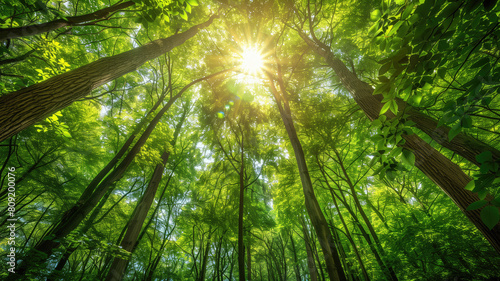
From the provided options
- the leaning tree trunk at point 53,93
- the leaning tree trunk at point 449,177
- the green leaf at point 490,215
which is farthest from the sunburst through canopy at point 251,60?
the green leaf at point 490,215

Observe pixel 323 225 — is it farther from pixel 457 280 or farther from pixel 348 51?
pixel 348 51

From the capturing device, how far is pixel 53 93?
1.84 m

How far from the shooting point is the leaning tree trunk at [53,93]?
61.1 inches

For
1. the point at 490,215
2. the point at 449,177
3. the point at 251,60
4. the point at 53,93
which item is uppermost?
the point at 251,60

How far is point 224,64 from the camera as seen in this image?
6.34 metres

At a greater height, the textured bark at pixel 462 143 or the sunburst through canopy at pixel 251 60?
the sunburst through canopy at pixel 251 60

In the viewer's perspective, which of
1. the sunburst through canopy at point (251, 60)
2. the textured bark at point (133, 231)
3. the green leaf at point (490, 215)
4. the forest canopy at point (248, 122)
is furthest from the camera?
the sunburst through canopy at point (251, 60)

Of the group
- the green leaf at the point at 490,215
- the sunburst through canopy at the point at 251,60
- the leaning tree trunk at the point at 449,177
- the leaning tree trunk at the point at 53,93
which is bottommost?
the green leaf at the point at 490,215

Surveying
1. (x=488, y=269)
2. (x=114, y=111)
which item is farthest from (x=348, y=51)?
(x=114, y=111)

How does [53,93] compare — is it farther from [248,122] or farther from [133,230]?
[248,122]

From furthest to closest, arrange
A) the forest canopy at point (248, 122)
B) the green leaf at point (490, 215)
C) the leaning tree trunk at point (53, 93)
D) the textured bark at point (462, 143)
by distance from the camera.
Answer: the textured bark at point (462, 143) → the forest canopy at point (248, 122) → the leaning tree trunk at point (53, 93) → the green leaf at point (490, 215)

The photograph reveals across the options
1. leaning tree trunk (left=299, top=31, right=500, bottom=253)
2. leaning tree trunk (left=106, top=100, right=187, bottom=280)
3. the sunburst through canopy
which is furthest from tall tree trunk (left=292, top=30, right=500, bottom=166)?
leaning tree trunk (left=106, top=100, right=187, bottom=280)

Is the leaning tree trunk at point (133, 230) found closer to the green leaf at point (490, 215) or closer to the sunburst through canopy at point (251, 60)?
the sunburst through canopy at point (251, 60)

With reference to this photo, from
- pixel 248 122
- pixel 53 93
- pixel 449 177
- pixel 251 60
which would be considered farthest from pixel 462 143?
pixel 251 60
